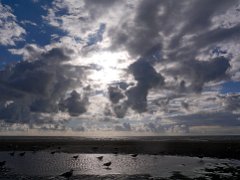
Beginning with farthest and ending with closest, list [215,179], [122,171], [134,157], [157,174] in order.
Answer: [134,157]
[122,171]
[157,174]
[215,179]

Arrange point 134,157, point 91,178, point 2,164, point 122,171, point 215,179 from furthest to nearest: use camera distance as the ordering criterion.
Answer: point 134,157 < point 2,164 < point 122,171 < point 91,178 < point 215,179

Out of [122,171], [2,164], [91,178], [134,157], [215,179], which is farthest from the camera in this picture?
[134,157]

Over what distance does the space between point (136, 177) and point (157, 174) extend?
3.34 metres

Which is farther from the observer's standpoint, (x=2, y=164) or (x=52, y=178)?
(x=2, y=164)

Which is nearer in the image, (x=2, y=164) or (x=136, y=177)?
(x=136, y=177)

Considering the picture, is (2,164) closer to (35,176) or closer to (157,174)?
(35,176)

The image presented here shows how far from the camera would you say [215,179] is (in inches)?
1249

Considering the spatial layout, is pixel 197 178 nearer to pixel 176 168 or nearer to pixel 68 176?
pixel 176 168

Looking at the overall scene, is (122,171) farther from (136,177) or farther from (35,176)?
(35,176)

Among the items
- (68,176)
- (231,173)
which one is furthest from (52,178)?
(231,173)

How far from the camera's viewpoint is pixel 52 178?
109 ft

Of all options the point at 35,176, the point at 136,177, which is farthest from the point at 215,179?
the point at 35,176

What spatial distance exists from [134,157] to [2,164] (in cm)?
2435

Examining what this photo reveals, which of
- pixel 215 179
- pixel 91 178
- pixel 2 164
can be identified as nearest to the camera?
pixel 215 179
